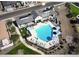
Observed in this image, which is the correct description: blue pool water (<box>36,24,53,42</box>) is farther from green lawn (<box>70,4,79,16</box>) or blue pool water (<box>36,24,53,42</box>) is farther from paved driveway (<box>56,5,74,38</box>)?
green lawn (<box>70,4,79,16</box>)

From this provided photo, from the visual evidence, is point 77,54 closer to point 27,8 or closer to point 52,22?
point 52,22

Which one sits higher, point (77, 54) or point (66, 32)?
point (66, 32)

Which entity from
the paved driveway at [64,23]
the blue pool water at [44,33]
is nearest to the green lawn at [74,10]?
the paved driveway at [64,23]

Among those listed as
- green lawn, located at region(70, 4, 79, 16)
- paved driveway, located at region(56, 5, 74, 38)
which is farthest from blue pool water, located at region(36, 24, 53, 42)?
green lawn, located at region(70, 4, 79, 16)

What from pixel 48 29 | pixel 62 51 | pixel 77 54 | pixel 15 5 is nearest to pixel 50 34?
pixel 48 29

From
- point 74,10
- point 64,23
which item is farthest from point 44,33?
point 74,10

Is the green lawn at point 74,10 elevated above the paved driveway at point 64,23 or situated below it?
above

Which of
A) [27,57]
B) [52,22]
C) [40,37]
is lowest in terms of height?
[27,57]

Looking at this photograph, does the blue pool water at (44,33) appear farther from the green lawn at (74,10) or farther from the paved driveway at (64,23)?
the green lawn at (74,10)
